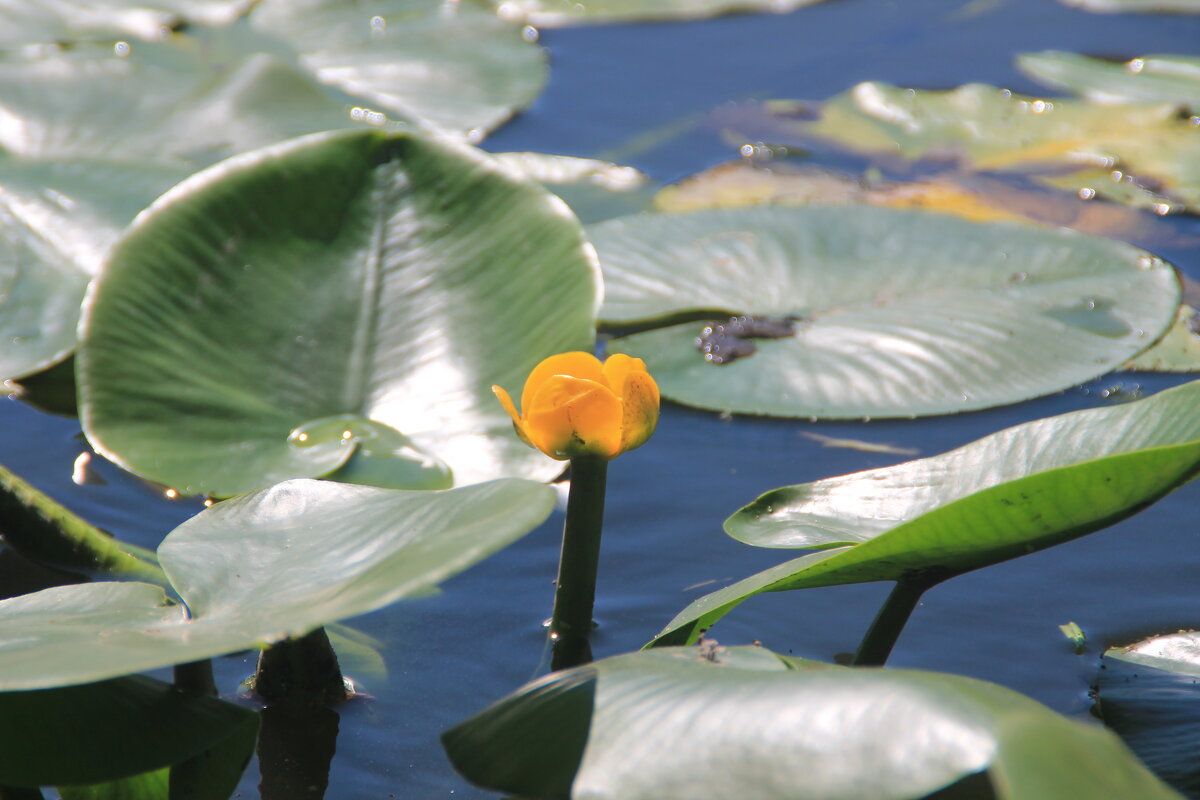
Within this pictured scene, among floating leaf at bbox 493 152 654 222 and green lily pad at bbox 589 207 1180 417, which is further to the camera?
floating leaf at bbox 493 152 654 222

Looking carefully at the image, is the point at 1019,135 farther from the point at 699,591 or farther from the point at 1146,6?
the point at 699,591

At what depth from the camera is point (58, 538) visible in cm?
104

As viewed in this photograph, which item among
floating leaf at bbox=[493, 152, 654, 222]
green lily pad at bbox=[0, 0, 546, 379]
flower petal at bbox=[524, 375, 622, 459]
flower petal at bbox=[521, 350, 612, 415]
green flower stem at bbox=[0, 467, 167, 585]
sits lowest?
green flower stem at bbox=[0, 467, 167, 585]

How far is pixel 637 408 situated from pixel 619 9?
6.83 feet

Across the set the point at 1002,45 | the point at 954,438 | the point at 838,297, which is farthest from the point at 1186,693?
the point at 1002,45

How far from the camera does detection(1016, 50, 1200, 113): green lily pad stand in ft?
7.13

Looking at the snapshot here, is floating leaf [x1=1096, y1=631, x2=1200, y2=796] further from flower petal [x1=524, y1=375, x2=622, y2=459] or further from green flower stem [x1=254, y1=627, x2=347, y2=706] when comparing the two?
green flower stem [x1=254, y1=627, x2=347, y2=706]

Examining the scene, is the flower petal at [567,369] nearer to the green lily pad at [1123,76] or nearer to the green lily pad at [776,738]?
the green lily pad at [776,738]

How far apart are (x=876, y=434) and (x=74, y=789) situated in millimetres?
924

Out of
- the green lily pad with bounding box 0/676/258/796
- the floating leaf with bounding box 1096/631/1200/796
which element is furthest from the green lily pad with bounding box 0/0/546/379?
the floating leaf with bounding box 1096/631/1200/796

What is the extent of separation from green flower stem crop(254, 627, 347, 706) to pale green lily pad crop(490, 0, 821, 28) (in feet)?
6.70

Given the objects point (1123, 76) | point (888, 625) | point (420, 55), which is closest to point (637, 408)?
point (888, 625)

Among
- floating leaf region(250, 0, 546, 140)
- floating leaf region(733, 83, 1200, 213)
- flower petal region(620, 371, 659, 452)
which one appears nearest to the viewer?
flower petal region(620, 371, 659, 452)

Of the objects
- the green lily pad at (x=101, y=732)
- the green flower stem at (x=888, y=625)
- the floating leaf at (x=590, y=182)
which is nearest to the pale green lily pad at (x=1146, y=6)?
the floating leaf at (x=590, y=182)
